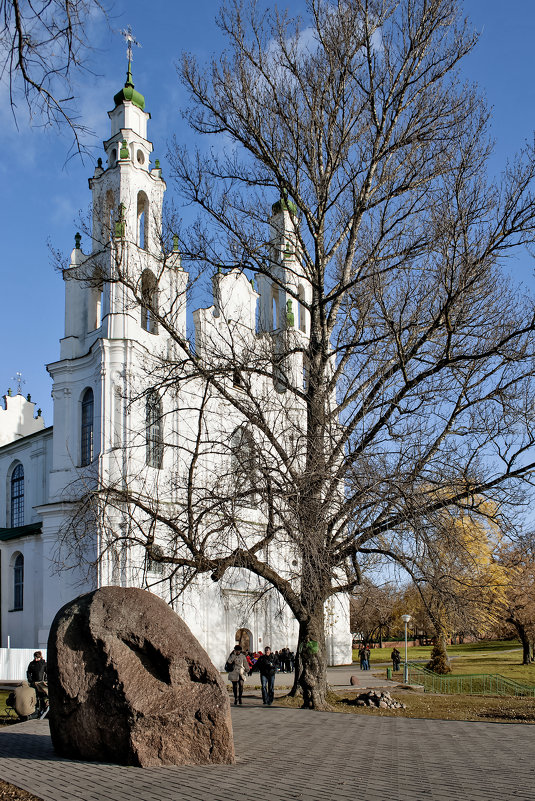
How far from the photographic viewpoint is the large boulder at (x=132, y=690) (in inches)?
361

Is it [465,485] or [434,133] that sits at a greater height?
[434,133]

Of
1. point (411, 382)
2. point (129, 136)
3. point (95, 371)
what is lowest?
point (411, 382)

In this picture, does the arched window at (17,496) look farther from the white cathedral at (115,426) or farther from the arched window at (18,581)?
the arched window at (18,581)

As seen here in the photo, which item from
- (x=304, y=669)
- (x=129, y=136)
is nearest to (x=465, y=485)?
(x=304, y=669)

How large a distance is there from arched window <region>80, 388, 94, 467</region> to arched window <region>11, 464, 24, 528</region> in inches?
437

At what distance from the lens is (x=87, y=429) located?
1357 inches

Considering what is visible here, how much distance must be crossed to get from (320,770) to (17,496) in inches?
1504

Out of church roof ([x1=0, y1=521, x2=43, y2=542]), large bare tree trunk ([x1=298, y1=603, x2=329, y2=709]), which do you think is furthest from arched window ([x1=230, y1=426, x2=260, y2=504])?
church roof ([x1=0, y1=521, x2=43, y2=542])

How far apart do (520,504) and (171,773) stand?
843 centimetres

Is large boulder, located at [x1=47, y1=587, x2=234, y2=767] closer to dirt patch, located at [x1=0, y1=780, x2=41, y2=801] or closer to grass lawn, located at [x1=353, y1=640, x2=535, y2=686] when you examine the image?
dirt patch, located at [x1=0, y1=780, x2=41, y2=801]

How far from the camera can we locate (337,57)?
17109mm

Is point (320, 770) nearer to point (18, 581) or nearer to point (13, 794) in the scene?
point (13, 794)

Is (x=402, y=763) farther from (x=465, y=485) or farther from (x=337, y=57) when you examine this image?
(x=337, y=57)

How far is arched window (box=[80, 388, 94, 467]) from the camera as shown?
3397 centimetres
